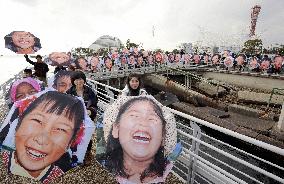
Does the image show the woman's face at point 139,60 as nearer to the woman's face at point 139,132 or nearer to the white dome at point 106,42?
the woman's face at point 139,132

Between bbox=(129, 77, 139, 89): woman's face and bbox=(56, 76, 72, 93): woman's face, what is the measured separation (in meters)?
1.05

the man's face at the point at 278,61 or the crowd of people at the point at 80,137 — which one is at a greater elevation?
the crowd of people at the point at 80,137

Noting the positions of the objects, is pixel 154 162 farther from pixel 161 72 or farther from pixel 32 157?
pixel 161 72

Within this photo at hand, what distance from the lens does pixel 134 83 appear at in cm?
413

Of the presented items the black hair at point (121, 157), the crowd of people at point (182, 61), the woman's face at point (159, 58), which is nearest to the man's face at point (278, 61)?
the crowd of people at point (182, 61)

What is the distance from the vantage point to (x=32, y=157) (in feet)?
6.91

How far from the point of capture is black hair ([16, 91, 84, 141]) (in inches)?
87.9

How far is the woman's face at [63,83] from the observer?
14.7ft

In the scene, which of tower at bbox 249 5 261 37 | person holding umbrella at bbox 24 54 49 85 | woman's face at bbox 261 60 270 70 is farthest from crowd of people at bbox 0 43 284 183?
tower at bbox 249 5 261 37

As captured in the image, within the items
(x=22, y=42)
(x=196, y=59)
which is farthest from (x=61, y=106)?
(x=196, y=59)

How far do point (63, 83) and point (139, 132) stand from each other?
2.71 m

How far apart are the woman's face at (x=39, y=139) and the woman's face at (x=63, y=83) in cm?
230

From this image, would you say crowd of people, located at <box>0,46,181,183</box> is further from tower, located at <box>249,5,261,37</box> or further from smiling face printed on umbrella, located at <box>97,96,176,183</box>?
tower, located at <box>249,5,261,37</box>

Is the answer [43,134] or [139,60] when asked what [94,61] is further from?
[43,134]
